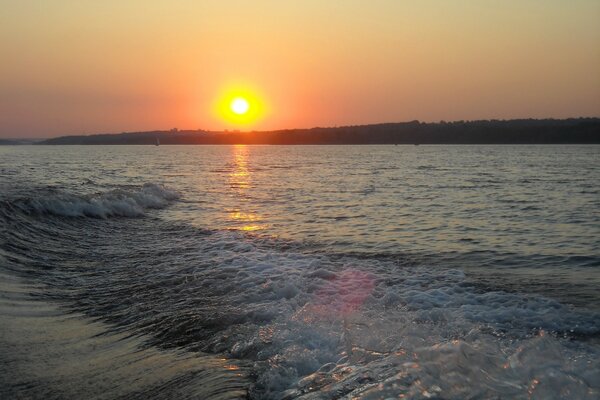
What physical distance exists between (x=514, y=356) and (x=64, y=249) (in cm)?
1129

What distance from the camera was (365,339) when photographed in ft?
20.4

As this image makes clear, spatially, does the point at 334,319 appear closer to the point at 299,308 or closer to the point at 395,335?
the point at 299,308

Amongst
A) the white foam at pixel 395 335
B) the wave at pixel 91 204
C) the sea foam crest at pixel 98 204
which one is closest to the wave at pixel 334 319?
the white foam at pixel 395 335

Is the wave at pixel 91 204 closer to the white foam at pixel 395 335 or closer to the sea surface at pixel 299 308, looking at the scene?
the sea surface at pixel 299 308

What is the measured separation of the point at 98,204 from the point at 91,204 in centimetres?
32

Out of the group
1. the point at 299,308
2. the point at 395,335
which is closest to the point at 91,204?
the point at 299,308

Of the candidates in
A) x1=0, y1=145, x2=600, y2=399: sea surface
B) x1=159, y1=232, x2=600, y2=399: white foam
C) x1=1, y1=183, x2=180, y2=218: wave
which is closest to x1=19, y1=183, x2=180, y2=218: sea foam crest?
x1=1, y1=183, x2=180, y2=218: wave

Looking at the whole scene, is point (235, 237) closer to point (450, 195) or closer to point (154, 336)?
point (154, 336)

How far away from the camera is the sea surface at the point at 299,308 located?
16.4 ft

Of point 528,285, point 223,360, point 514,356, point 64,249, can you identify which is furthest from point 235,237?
point 514,356

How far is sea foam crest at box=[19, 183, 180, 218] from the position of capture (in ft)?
59.3

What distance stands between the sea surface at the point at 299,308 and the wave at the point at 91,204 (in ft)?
0.72

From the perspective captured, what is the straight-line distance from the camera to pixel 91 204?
65.2 ft

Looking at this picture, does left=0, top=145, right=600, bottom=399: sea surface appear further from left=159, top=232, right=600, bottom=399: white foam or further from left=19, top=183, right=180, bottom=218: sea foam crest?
left=19, top=183, right=180, bottom=218: sea foam crest
